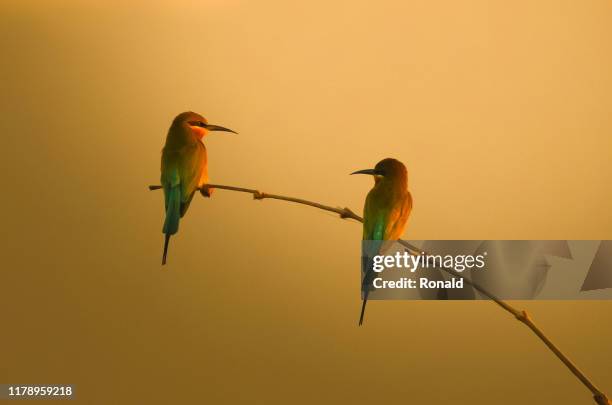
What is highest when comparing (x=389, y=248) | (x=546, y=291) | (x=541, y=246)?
(x=389, y=248)

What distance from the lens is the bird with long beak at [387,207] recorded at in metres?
1.11

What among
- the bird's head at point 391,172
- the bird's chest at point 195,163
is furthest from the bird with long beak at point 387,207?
the bird's chest at point 195,163

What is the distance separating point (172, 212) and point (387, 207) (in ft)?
1.12

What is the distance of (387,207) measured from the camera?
112cm

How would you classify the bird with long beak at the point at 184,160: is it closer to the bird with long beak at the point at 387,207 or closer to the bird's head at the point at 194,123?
the bird's head at the point at 194,123

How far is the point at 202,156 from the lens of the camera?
1.15 meters

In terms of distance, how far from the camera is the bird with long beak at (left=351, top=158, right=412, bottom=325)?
43.7 inches

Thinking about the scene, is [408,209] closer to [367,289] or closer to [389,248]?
[389,248]

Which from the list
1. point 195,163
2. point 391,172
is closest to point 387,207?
point 391,172

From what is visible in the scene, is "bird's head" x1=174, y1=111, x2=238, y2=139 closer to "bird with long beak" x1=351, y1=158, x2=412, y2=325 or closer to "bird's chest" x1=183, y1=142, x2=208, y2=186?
"bird's chest" x1=183, y1=142, x2=208, y2=186

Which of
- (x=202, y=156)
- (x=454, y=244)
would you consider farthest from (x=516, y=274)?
(x=202, y=156)

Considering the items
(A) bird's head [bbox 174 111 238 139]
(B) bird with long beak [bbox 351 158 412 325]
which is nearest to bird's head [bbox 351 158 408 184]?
(B) bird with long beak [bbox 351 158 412 325]

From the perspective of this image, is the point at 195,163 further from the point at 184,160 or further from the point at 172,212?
the point at 172,212

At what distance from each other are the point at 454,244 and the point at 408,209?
72 centimetres
